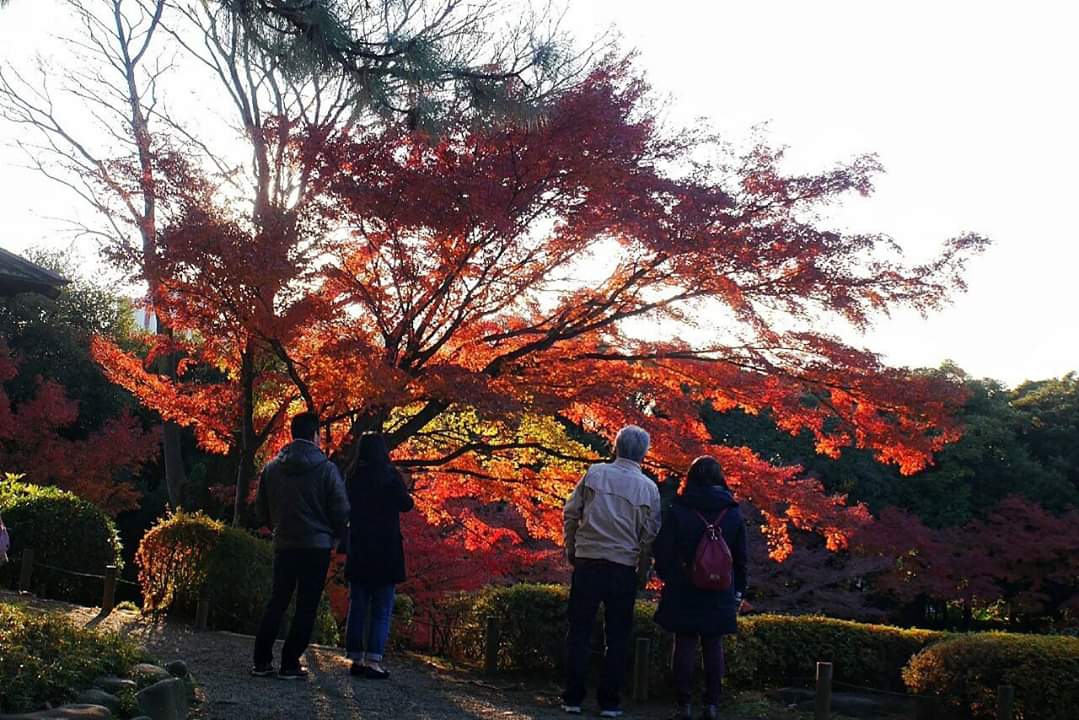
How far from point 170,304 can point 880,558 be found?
16.2 meters

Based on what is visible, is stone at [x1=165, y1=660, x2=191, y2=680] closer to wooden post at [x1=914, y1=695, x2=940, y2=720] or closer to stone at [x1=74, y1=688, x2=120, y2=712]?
stone at [x1=74, y1=688, x2=120, y2=712]

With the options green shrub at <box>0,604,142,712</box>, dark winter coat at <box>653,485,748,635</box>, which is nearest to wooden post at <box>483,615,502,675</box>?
dark winter coat at <box>653,485,748,635</box>

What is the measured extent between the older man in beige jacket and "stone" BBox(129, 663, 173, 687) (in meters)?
2.20

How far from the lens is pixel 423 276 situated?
31.4 feet

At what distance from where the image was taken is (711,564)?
551cm

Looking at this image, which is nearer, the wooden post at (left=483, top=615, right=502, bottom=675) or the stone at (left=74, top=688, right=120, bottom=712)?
the stone at (left=74, top=688, right=120, bottom=712)

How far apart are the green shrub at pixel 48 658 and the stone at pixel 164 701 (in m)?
0.25

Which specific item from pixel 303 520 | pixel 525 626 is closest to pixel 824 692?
pixel 525 626

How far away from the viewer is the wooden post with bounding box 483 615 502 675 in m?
8.02

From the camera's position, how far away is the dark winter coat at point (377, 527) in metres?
6.39

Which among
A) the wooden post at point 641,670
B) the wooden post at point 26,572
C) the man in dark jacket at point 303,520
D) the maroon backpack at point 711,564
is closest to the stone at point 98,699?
the man in dark jacket at point 303,520

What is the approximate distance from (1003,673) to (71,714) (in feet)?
18.3

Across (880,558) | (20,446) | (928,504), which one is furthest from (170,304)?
(928,504)

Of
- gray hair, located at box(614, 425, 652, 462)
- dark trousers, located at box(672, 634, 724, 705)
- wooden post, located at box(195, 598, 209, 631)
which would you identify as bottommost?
wooden post, located at box(195, 598, 209, 631)
